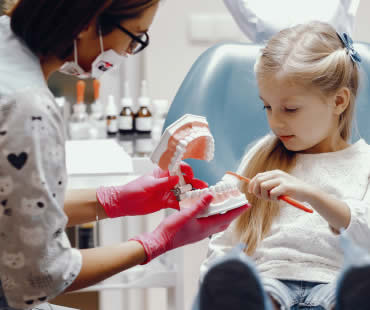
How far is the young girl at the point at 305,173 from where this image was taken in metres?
1.14

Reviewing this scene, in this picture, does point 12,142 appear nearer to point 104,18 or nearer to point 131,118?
point 104,18

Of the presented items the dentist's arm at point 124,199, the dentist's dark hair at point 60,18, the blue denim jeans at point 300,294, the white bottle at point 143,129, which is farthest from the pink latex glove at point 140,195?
the white bottle at point 143,129

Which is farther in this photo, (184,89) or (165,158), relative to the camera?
(184,89)

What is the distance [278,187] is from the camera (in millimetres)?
1107

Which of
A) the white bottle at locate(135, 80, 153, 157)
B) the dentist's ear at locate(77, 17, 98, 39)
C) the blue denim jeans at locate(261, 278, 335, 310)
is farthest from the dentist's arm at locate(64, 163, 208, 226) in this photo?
the white bottle at locate(135, 80, 153, 157)

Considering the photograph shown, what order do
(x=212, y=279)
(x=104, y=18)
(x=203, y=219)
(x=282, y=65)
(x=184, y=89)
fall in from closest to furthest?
(x=212, y=279) → (x=104, y=18) → (x=203, y=219) → (x=282, y=65) → (x=184, y=89)

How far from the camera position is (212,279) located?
747 millimetres

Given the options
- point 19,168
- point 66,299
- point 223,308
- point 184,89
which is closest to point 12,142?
point 19,168

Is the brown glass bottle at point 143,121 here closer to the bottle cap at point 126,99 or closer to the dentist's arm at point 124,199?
the bottle cap at point 126,99

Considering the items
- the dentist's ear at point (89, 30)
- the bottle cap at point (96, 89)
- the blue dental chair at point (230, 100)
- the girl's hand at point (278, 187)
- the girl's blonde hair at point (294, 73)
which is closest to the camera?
the dentist's ear at point (89, 30)

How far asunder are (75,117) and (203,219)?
3.92 feet

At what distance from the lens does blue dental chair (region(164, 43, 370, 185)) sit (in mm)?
1559

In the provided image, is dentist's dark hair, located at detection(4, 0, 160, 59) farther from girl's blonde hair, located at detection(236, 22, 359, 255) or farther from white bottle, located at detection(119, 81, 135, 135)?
white bottle, located at detection(119, 81, 135, 135)

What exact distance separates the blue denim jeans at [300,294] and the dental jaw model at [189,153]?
18 cm
